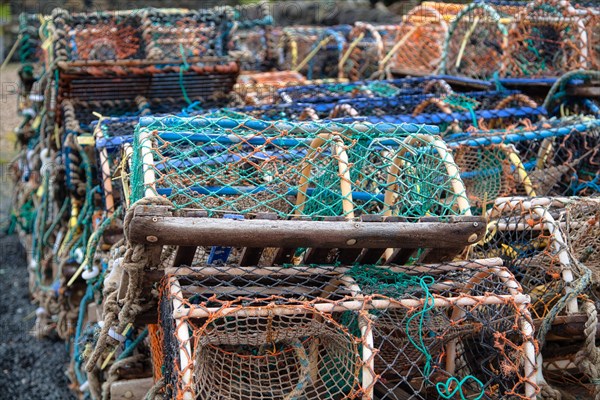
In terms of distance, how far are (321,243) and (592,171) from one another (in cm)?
220

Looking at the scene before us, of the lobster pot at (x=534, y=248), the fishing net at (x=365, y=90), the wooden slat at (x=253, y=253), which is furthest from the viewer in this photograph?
the fishing net at (x=365, y=90)

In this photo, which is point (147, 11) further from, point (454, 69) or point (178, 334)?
point (178, 334)

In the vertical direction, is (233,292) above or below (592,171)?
above

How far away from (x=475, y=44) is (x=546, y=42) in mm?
644

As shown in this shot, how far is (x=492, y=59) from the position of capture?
17.5ft

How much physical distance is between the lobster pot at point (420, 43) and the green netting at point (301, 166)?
3436 millimetres

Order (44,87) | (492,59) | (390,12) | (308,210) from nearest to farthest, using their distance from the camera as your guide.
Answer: (308,210) → (44,87) → (492,59) → (390,12)

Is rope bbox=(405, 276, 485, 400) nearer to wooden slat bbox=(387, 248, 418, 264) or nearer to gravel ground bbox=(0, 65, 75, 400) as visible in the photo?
wooden slat bbox=(387, 248, 418, 264)

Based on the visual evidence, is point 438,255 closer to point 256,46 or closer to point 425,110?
point 425,110

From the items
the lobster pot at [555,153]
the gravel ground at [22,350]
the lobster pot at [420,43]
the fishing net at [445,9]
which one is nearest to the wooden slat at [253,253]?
the lobster pot at [555,153]

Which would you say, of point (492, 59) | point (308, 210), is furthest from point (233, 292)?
point (492, 59)

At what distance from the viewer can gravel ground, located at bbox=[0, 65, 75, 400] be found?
166 inches

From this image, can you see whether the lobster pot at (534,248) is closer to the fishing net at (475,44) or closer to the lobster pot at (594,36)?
the lobster pot at (594,36)

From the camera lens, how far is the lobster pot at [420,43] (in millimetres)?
6066
